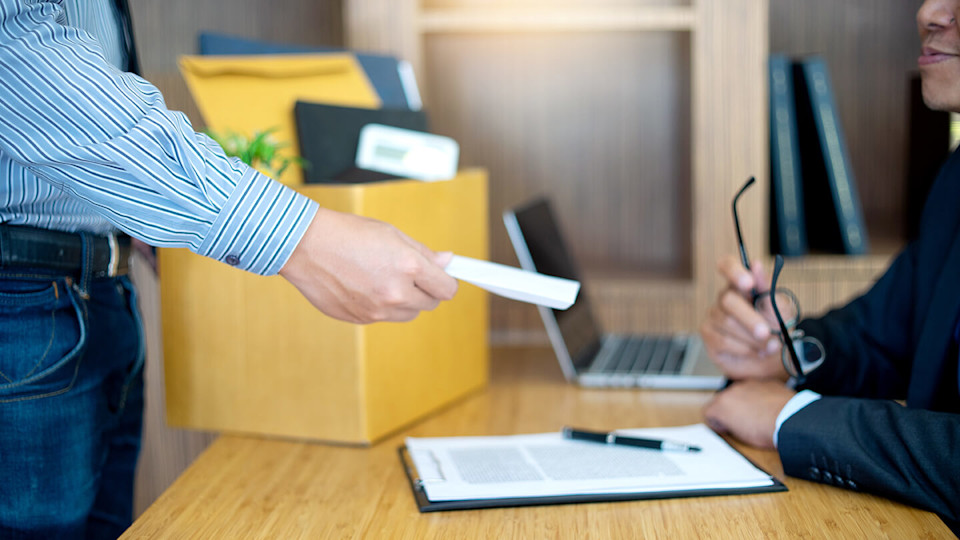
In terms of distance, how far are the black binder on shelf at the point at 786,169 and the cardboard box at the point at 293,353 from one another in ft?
2.26

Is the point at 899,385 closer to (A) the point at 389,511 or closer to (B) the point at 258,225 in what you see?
(A) the point at 389,511

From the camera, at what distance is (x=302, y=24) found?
175 centimetres

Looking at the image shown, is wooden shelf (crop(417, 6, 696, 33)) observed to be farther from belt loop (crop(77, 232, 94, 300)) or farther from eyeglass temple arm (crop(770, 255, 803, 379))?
belt loop (crop(77, 232, 94, 300))

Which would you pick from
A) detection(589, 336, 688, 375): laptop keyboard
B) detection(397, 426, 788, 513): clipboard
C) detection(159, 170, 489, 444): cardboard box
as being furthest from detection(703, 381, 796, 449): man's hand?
detection(159, 170, 489, 444): cardboard box

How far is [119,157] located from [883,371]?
1.01m

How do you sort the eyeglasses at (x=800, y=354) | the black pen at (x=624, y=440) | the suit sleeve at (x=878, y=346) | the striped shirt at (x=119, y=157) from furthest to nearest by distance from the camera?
the suit sleeve at (x=878, y=346) → the eyeglasses at (x=800, y=354) → the black pen at (x=624, y=440) → the striped shirt at (x=119, y=157)

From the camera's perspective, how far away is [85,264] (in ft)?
2.95

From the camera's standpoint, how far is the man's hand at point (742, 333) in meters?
1.11

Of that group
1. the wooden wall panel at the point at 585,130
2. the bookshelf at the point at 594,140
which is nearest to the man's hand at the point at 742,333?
the bookshelf at the point at 594,140

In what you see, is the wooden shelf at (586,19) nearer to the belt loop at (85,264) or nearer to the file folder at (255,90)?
the file folder at (255,90)

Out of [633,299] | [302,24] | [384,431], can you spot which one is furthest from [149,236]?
[302,24]

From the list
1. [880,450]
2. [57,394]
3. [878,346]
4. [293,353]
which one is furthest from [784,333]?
[57,394]

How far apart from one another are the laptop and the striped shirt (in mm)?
505

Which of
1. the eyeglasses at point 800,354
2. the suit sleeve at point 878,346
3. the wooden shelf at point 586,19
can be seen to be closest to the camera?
the eyeglasses at point 800,354
